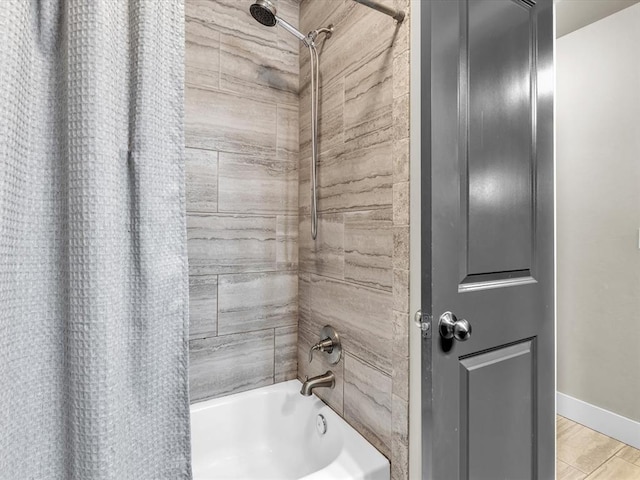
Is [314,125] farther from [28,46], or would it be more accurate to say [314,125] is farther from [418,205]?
[28,46]

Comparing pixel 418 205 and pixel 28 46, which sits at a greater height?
pixel 28 46

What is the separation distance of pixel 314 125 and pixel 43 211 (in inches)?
38.1

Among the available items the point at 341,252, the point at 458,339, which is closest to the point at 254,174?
the point at 341,252

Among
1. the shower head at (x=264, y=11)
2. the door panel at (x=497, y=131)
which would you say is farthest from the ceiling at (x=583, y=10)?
the shower head at (x=264, y=11)

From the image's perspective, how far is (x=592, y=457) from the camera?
174 cm

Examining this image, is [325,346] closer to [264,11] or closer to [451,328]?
[451,328]

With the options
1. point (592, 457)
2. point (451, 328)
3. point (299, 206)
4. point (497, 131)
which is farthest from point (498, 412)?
point (592, 457)

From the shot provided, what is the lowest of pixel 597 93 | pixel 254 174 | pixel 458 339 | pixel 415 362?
pixel 415 362

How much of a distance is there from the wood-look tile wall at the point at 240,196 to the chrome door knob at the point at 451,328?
91 cm

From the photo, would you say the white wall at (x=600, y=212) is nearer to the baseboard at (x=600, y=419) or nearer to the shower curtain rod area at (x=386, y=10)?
the baseboard at (x=600, y=419)

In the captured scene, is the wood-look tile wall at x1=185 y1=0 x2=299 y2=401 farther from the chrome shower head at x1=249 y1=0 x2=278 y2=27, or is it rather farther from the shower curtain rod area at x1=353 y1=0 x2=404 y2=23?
the shower curtain rod area at x1=353 y1=0 x2=404 y2=23

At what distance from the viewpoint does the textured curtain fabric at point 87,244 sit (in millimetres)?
608

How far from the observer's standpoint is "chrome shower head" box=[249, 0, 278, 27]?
44.1 inches

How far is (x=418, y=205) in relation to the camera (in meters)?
0.94
